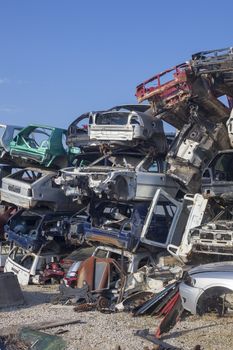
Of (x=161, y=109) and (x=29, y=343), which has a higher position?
(x=161, y=109)

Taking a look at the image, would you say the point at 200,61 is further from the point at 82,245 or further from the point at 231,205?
the point at 82,245

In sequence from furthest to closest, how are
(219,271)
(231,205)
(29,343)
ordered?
(231,205)
(219,271)
(29,343)

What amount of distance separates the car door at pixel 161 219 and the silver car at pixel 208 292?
148 inches

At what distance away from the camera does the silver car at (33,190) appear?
48.6 feet

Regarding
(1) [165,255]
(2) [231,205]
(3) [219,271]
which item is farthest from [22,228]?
(3) [219,271]

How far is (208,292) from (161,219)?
4.74 m

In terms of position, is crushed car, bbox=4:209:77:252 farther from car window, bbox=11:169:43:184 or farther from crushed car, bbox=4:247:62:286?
car window, bbox=11:169:43:184

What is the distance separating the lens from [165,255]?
1246 centimetres

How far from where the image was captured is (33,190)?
1478 centimetres

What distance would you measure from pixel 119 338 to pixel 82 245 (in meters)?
6.40

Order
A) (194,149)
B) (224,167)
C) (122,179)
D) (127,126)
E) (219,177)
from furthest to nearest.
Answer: (127,126)
(194,149)
(122,179)
(224,167)
(219,177)

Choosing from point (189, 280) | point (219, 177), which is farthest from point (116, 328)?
point (219, 177)

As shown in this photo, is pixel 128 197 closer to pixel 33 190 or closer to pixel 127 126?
pixel 127 126

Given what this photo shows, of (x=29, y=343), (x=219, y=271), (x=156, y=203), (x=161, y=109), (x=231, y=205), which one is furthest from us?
(x=161, y=109)
